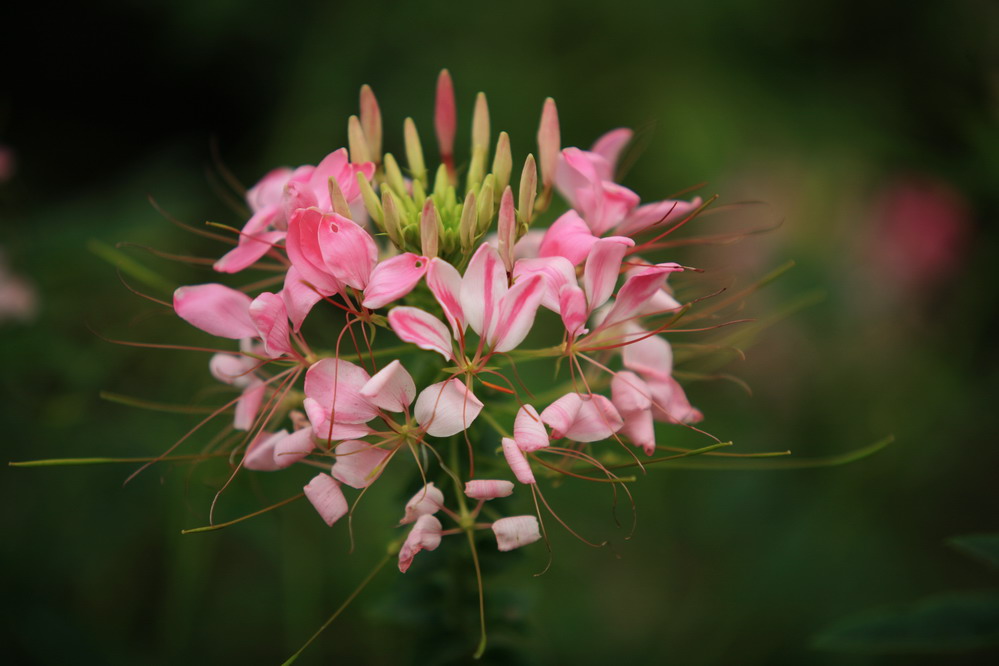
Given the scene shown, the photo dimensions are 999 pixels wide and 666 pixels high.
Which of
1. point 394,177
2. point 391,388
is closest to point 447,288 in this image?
point 391,388

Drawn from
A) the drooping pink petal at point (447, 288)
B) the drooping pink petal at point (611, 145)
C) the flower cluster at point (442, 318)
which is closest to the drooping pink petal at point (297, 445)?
the flower cluster at point (442, 318)

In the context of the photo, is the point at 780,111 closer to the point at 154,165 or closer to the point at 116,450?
the point at 154,165

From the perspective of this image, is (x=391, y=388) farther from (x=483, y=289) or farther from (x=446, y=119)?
(x=446, y=119)

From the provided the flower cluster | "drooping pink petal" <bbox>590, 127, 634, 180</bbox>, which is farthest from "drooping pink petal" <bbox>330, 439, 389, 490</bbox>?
"drooping pink petal" <bbox>590, 127, 634, 180</bbox>

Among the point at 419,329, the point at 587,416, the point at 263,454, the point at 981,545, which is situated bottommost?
Answer: the point at 981,545

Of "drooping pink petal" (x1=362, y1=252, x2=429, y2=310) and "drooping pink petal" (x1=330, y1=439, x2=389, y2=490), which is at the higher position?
"drooping pink petal" (x1=362, y1=252, x2=429, y2=310)

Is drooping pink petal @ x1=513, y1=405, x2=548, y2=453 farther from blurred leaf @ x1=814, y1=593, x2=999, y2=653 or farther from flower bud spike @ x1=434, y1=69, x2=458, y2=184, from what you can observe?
blurred leaf @ x1=814, y1=593, x2=999, y2=653

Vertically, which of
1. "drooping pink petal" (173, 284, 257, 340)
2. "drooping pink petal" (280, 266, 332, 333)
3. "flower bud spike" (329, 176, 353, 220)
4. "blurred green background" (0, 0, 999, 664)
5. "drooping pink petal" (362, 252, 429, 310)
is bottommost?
"blurred green background" (0, 0, 999, 664)
